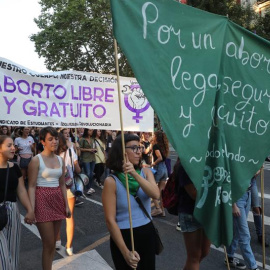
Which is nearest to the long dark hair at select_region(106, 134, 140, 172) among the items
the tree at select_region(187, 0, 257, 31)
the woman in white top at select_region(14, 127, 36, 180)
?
the woman in white top at select_region(14, 127, 36, 180)

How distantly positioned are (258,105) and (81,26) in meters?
26.3

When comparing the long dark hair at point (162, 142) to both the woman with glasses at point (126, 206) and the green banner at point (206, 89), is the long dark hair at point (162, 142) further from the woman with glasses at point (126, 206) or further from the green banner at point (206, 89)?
the woman with glasses at point (126, 206)

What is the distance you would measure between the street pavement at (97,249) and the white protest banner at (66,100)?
1.73 m

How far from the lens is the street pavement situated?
4301 mm

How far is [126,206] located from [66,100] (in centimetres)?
289

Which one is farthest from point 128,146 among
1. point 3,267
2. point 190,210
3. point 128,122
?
point 128,122

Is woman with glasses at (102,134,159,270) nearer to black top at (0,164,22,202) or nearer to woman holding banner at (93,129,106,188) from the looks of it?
black top at (0,164,22,202)

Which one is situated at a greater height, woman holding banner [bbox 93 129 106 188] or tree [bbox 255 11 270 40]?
tree [bbox 255 11 270 40]

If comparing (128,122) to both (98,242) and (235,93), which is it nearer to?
(98,242)

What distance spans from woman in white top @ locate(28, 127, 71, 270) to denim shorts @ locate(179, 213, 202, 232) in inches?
55.1

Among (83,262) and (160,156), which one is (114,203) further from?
(160,156)

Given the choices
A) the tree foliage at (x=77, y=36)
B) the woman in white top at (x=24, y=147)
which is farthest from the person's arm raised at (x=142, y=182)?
the tree foliage at (x=77, y=36)

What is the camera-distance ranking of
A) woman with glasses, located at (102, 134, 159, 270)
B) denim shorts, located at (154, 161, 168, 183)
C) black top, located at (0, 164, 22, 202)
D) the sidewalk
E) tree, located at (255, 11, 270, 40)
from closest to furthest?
woman with glasses, located at (102, 134, 159, 270) → black top, located at (0, 164, 22, 202) → the sidewalk → denim shorts, located at (154, 161, 168, 183) → tree, located at (255, 11, 270, 40)

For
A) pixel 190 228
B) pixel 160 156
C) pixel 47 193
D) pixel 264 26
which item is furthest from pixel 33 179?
pixel 264 26
